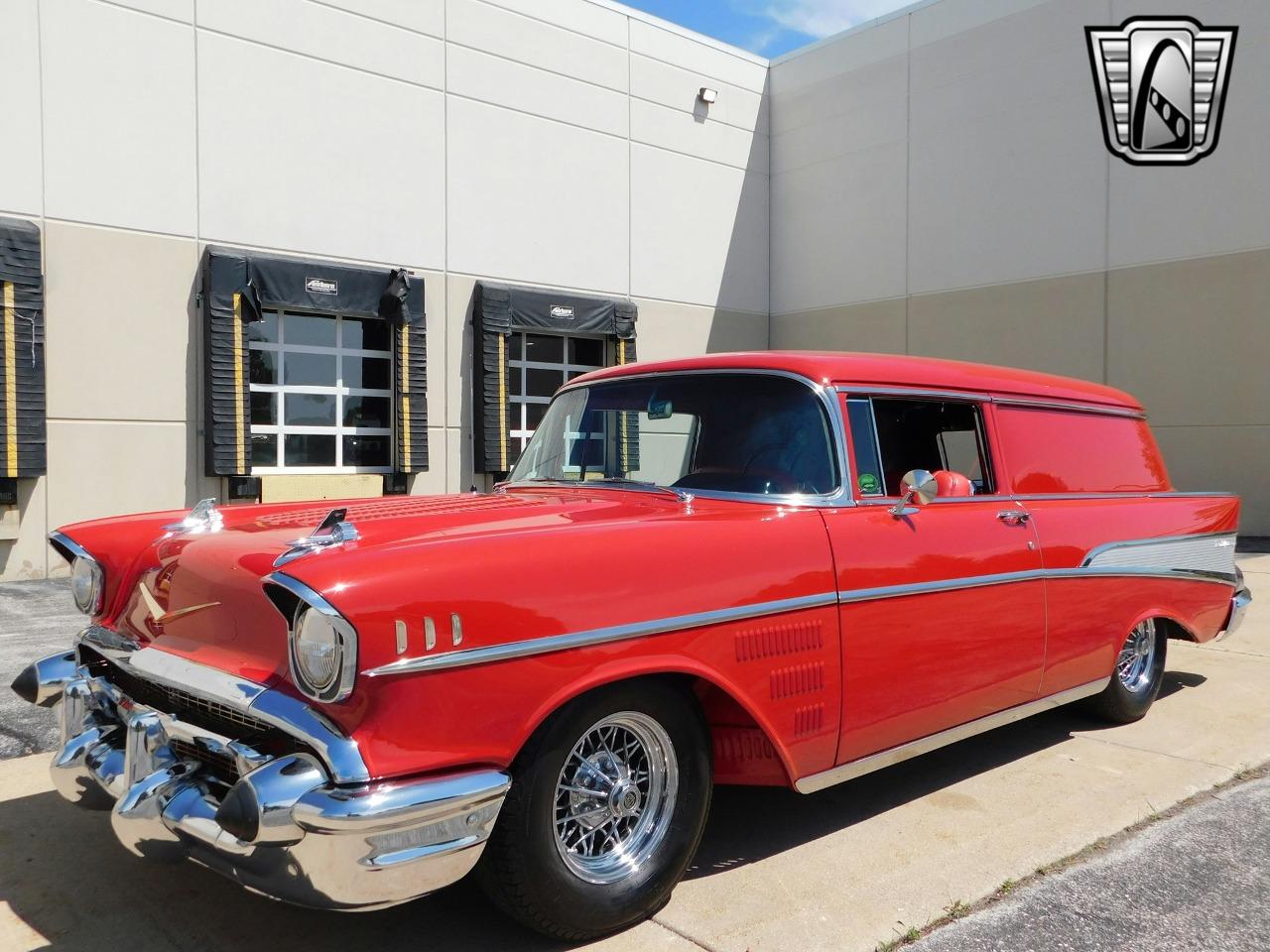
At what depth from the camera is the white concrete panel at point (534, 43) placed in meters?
11.9

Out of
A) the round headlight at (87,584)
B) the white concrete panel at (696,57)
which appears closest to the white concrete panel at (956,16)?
the white concrete panel at (696,57)

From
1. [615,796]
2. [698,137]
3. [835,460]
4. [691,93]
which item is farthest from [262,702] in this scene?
[691,93]

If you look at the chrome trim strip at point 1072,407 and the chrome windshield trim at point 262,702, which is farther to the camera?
the chrome trim strip at point 1072,407

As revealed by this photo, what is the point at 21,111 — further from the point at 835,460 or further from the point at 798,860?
the point at 798,860

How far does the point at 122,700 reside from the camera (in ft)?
9.29

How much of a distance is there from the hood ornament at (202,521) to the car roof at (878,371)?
1530mm

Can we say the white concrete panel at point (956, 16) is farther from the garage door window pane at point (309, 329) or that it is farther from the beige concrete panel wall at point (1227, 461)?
the garage door window pane at point (309, 329)

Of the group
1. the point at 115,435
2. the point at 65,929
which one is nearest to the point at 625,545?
the point at 65,929

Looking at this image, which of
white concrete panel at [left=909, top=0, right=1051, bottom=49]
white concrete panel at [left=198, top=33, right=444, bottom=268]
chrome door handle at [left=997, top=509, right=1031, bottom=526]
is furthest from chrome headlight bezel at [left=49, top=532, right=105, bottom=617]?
white concrete panel at [left=909, top=0, right=1051, bottom=49]

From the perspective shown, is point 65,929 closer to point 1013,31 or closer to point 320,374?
point 320,374

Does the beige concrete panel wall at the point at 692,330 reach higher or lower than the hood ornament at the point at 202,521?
higher

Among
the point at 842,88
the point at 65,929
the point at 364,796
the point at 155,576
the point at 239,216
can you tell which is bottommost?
the point at 65,929

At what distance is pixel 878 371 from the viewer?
3.58 metres

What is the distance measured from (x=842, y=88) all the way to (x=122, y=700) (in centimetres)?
1427
